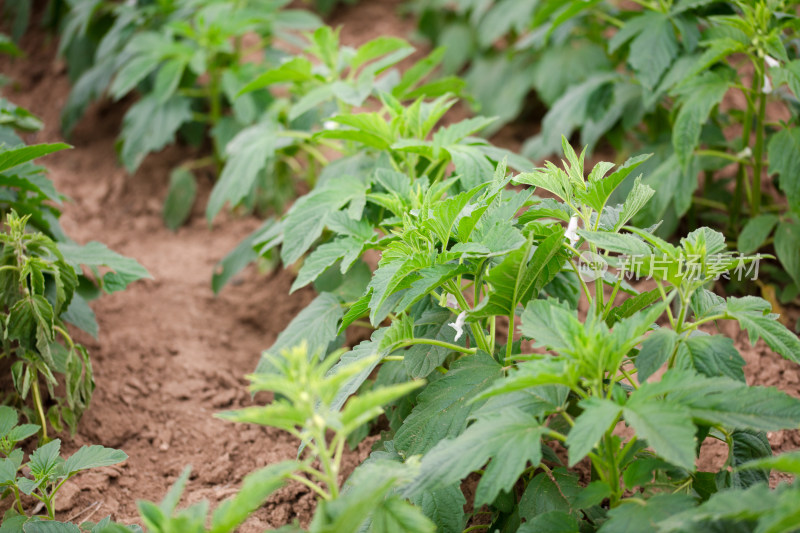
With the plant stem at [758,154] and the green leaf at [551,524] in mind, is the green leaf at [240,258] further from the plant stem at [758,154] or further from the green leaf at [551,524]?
the plant stem at [758,154]

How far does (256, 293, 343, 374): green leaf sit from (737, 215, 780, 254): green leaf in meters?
1.64

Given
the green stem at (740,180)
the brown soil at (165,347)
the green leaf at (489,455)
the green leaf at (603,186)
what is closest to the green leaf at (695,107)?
the green stem at (740,180)

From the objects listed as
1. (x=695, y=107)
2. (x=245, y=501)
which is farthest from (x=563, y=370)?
(x=695, y=107)

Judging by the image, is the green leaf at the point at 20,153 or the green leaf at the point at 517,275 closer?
the green leaf at the point at 517,275

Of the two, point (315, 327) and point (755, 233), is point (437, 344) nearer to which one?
point (315, 327)

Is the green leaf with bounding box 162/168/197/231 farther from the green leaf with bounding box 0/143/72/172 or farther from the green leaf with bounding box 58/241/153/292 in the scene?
the green leaf with bounding box 0/143/72/172

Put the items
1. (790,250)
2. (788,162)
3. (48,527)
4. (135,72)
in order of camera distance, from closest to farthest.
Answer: (48,527) < (788,162) < (790,250) < (135,72)

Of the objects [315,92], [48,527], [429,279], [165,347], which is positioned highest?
[315,92]

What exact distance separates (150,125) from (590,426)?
10.6 feet

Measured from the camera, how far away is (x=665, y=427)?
1439mm

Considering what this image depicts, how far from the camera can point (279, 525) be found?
216 cm

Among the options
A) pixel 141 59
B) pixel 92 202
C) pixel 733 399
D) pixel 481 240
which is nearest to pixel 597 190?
pixel 481 240

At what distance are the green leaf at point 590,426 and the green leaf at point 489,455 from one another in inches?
3.7

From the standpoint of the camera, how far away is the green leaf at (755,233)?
279 centimetres
